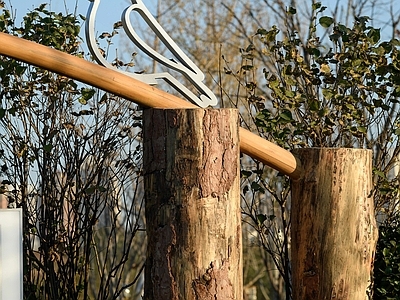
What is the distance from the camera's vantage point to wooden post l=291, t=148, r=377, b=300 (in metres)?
3.57

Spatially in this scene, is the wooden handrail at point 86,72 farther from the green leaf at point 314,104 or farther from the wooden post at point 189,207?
the green leaf at point 314,104

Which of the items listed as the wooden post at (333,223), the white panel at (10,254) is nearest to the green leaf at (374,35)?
the wooden post at (333,223)

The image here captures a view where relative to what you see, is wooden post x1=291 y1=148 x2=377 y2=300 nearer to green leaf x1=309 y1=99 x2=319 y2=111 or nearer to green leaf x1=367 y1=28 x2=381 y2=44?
green leaf x1=309 y1=99 x2=319 y2=111

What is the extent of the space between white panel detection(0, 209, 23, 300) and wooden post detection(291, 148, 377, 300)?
1349mm

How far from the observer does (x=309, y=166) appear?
3580mm

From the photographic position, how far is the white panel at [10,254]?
285cm

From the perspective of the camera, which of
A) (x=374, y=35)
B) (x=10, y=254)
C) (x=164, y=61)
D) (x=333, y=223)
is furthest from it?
(x=374, y=35)

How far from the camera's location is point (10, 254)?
9.41 feet

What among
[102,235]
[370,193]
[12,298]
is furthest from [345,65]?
[102,235]

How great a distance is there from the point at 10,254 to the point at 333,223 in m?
1.47

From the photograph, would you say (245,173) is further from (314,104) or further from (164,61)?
(164,61)

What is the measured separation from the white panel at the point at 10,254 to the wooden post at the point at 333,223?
4.43ft

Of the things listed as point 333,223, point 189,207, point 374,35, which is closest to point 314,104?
point 374,35

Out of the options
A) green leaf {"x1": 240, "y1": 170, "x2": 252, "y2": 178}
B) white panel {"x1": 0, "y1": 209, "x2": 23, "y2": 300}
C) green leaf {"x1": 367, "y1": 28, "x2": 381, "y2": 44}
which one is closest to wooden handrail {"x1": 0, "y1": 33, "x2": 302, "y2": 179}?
white panel {"x1": 0, "y1": 209, "x2": 23, "y2": 300}
